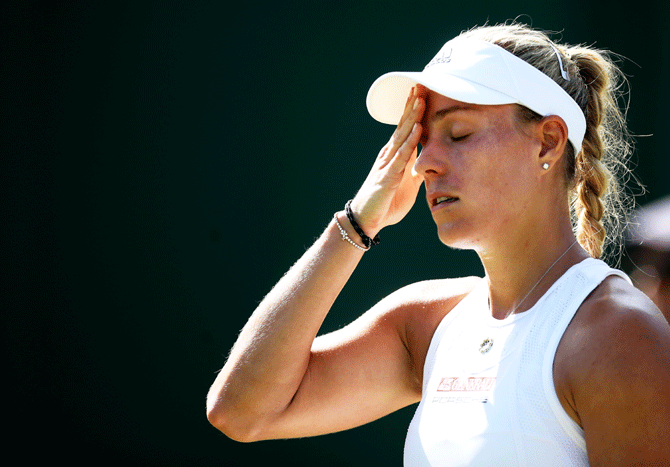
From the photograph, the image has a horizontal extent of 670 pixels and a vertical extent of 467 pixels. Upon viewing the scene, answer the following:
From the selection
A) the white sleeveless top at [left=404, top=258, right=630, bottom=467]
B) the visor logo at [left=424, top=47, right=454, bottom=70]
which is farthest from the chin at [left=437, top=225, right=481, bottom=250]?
the visor logo at [left=424, top=47, right=454, bottom=70]

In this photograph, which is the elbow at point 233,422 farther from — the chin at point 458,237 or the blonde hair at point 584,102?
the blonde hair at point 584,102

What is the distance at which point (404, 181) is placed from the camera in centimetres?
193

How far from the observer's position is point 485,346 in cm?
152

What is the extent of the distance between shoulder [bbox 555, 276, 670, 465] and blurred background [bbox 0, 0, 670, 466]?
2.28m

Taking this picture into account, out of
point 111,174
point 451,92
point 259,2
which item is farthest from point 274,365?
point 259,2

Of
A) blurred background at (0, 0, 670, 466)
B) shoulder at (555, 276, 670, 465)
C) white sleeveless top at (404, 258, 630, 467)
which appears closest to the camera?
shoulder at (555, 276, 670, 465)

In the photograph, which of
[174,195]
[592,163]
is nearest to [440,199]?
[592,163]

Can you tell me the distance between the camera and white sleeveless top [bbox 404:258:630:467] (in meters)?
1.28

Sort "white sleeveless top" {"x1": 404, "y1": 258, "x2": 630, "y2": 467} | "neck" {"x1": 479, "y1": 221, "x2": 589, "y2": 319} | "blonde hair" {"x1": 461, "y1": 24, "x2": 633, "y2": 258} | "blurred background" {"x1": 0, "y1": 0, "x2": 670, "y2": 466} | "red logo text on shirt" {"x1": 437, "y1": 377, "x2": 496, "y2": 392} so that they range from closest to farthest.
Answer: "white sleeveless top" {"x1": 404, "y1": 258, "x2": 630, "y2": 467} → "red logo text on shirt" {"x1": 437, "y1": 377, "x2": 496, "y2": 392} → "neck" {"x1": 479, "y1": 221, "x2": 589, "y2": 319} → "blonde hair" {"x1": 461, "y1": 24, "x2": 633, "y2": 258} → "blurred background" {"x1": 0, "y1": 0, "x2": 670, "y2": 466}

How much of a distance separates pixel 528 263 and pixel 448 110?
41cm

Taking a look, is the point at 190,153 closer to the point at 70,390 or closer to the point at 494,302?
the point at 70,390

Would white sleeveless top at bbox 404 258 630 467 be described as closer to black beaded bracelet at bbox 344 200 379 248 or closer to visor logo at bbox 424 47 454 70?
black beaded bracelet at bbox 344 200 379 248

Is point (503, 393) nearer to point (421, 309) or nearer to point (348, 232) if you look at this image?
point (421, 309)

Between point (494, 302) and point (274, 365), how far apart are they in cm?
58
